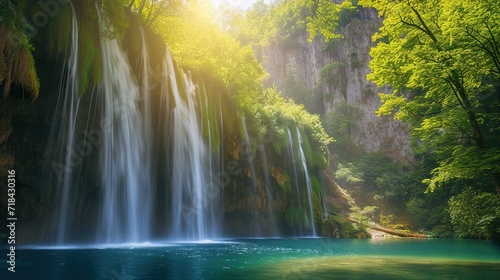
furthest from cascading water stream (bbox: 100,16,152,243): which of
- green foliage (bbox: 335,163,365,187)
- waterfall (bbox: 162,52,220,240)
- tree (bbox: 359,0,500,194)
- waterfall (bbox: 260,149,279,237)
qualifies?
green foliage (bbox: 335,163,365,187)

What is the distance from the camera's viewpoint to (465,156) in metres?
9.80

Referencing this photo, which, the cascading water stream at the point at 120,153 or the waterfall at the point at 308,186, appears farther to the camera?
the waterfall at the point at 308,186

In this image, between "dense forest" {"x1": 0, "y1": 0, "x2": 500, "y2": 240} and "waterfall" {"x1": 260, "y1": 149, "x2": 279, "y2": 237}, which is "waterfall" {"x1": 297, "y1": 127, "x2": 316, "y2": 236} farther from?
"waterfall" {"x1": 260, "y1": 149, "x2": 279, "y2": 237}

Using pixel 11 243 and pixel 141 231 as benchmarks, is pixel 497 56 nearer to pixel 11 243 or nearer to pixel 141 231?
pixel 141 231

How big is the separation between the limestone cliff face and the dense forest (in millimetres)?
1063

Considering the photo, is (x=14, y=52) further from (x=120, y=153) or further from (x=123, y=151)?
(x=123, y=151)

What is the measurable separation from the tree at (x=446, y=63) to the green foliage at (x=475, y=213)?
395 inches

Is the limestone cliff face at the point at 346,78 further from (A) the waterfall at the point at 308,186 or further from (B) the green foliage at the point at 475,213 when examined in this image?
(B) the green foliage at the point at 475,213

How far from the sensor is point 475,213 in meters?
19.7

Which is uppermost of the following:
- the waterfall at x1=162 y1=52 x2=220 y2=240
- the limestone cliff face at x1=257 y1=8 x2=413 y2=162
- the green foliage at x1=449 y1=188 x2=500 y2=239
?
the limestone cliff face at x1=257 y1=8 x2=413 y2=162

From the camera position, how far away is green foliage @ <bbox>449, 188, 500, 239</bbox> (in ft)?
60.8

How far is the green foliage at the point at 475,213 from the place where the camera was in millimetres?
18531

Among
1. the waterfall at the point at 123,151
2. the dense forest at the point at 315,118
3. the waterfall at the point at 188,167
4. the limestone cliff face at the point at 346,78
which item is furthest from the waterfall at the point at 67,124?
the limestone cliff face at the point at 346,78

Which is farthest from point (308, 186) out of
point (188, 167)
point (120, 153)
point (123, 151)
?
point (120, 153)
